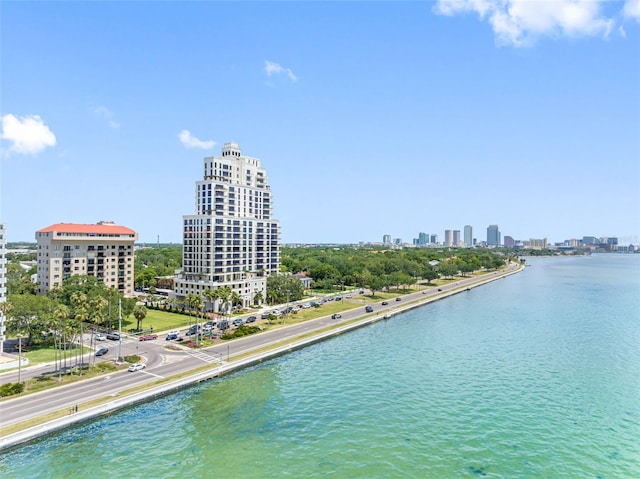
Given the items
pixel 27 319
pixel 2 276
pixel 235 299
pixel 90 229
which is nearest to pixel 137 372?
pixel 27 319

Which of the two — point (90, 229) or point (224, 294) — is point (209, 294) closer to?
point (224, 294)

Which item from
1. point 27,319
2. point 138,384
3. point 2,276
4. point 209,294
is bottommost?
point 138,384

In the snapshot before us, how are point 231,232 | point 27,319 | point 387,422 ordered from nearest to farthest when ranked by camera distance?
1. point 387,422
2. point 27,319
3. point 231,232

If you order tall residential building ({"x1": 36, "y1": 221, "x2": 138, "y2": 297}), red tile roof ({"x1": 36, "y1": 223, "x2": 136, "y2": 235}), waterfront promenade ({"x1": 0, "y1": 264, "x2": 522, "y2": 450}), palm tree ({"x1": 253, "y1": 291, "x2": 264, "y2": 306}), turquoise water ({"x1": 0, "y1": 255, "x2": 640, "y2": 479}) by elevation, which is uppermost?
red tile roof ({"x1": 36, "y1": 223, "x2": 136, "y2": 235})

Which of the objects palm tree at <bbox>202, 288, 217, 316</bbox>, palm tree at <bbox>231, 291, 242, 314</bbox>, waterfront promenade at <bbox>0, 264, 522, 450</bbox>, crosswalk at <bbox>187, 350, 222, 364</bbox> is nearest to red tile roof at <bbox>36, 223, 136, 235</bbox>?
palm tree at <bbox>202, 288, 217, 316</bbox>

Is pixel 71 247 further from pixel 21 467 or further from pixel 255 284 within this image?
pixel 21 467

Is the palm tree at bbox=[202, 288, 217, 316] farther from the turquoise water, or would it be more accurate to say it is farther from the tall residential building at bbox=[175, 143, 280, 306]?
the turquoise water

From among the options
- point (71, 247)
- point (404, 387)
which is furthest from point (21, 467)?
point (71, 247)
